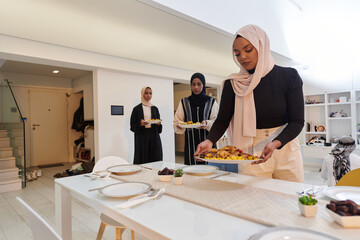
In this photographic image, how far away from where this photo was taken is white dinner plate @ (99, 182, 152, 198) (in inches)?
39.2

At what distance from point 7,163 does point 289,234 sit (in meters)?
4.89

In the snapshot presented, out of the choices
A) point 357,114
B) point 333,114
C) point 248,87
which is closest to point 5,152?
point 248,87

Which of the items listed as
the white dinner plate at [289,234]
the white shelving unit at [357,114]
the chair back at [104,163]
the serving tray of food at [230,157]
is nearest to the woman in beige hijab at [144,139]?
the chair back at [104,163]

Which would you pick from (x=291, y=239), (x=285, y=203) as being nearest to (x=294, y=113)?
(x=285, y=203)

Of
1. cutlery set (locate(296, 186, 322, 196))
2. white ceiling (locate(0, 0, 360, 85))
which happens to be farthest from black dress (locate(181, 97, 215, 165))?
cutlery set (locate(296, 186, 322, 196))

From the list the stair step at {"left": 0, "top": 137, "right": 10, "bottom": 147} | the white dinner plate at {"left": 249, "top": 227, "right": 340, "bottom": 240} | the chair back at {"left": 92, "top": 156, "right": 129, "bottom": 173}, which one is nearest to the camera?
the white dinner plate at {"left": 249, "top": 227, "right": 340, "bottom": 240}

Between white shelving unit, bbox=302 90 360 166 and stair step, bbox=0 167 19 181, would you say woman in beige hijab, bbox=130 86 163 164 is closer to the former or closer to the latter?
stair step, bbox=0 167 19 181

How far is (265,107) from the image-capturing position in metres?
1.25

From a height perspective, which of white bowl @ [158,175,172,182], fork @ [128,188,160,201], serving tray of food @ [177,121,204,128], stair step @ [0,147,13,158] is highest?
serving tray of food @ [177,121,204,128]

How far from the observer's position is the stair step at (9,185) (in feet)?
12.4

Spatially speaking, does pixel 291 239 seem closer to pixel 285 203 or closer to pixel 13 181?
pixel 285 203

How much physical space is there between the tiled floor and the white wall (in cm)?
106

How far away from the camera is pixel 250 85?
1256mm

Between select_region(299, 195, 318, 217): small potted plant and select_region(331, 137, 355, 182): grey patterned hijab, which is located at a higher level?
select_region(299, 195, 318, 217): small potted plant
